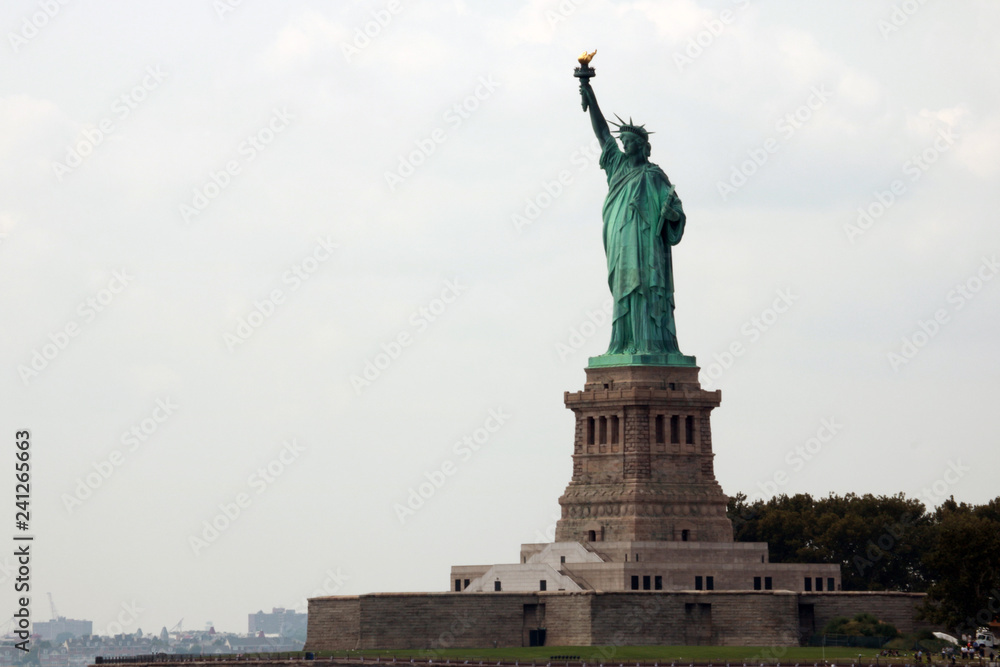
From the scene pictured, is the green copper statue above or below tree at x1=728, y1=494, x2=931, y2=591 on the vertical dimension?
above

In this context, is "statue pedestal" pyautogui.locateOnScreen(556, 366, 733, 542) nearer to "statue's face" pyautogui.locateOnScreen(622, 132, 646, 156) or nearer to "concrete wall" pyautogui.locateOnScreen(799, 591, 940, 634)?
"concrete wall" pyautogui.locateOnScreen(799, 591, 940, 634)

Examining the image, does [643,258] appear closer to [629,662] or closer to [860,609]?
[860,609]

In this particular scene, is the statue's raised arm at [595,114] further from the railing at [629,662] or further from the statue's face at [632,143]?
the railing at [629,662]

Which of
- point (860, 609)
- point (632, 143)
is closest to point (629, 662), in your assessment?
point (860, 609)

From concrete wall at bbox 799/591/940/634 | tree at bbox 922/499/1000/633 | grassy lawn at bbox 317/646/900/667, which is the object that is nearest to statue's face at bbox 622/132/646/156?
concrete wall at bbox 799/591/940/634

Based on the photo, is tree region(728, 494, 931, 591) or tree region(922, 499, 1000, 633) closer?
tree region(922, 499, 1000, 633)

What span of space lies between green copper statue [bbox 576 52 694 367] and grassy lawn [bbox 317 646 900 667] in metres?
15.1

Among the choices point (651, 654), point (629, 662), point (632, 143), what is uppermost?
point (632, 143)

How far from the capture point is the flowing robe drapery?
95000mm

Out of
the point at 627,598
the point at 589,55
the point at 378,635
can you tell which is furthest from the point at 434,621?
the point at 589,55

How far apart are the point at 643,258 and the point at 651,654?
20.1 metres

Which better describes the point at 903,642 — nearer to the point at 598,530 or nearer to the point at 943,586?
the point at 943,586

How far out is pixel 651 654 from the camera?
82.6 metres

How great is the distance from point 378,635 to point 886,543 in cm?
2875
